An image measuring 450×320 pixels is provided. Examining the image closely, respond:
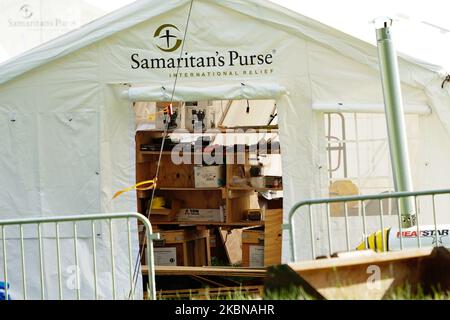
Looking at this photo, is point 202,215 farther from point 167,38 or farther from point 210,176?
point 167,38

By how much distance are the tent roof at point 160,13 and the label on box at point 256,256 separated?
2883 mm

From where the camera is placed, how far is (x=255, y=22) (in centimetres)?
1141

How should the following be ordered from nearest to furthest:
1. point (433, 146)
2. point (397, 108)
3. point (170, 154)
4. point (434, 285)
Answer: point (434, 285) → point (397, 108) → point (433, 146) → point (170, 154)

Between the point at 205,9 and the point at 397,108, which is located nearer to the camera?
the point at 397,108

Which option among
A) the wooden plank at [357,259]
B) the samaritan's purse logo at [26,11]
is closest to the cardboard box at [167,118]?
the wooden plank at [357,259]

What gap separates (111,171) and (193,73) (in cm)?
139

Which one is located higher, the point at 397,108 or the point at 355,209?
the point at 397,108

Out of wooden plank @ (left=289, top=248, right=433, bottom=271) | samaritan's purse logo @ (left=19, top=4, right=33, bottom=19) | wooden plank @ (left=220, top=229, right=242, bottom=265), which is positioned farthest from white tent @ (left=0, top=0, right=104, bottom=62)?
wooden plank @ (left=289, top=248, right=433, bottom=271)

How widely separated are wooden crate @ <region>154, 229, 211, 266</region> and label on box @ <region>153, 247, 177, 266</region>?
0.04 metres

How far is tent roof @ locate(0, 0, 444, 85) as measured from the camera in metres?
11.2
